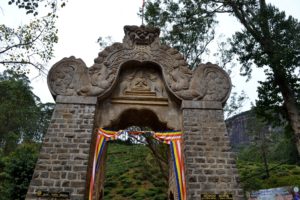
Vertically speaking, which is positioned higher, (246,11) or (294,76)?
(246,11)

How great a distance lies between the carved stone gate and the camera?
532 centimetres

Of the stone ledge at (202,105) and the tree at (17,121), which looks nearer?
the stone ledge at (202,105)

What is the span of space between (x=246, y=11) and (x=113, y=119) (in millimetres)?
9383

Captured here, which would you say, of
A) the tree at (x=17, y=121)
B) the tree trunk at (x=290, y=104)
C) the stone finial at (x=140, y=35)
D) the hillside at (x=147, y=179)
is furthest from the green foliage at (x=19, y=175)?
the tree trunk at (x=290, y=104)

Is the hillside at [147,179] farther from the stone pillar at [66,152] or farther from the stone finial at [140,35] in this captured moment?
the stone pillar at [66,152]

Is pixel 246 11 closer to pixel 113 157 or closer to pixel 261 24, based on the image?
pixel 261 24

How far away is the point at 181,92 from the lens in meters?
6.46

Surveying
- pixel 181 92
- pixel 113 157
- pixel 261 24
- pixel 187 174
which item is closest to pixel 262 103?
pixel 261 24

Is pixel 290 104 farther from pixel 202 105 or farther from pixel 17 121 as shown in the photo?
pixel 17 121

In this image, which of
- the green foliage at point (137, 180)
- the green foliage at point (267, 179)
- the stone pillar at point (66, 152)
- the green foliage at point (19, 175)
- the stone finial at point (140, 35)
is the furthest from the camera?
the green foliage at point (137, 180)

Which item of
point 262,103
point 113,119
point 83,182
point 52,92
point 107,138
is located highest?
point 262,103

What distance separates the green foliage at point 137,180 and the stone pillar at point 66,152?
11.2 meters

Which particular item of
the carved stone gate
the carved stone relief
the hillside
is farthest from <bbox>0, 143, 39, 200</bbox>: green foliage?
the hillside

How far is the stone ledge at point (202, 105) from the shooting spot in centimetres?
629
